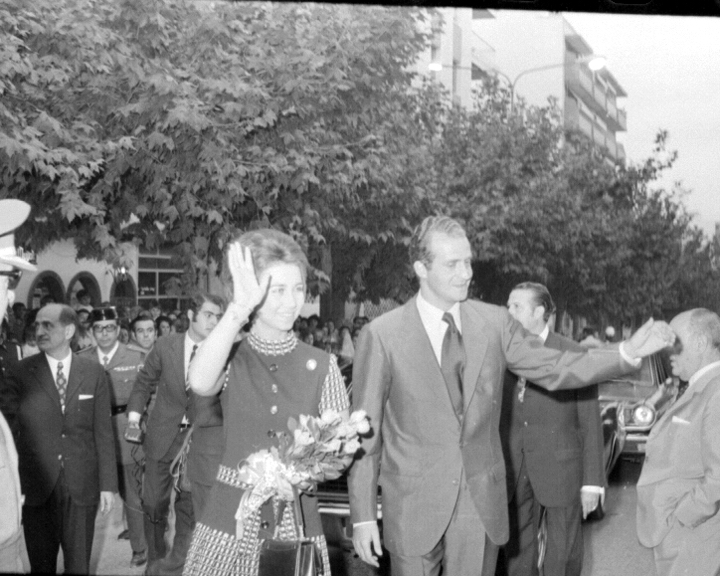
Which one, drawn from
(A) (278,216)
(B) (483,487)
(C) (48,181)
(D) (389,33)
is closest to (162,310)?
(A) (278,216)

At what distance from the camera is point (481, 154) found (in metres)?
13.4

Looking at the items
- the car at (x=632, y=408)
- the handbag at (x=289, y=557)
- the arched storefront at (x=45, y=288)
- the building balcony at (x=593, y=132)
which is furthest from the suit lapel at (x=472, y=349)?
the building balcony at (x=593, y=132)

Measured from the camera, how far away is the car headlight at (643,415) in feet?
31.1

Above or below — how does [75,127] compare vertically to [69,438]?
above

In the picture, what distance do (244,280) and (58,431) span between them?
2.72 metres

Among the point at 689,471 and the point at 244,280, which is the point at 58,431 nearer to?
the point at 244,280

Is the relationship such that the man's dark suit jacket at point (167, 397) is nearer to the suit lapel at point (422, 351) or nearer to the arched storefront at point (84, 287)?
the suit lapel at point (422, 351)

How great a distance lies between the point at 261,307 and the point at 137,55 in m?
7.17

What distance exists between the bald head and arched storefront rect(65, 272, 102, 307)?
10336 millimetres

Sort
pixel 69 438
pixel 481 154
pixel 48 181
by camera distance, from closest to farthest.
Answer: pixel 69 438
pixel 48 181
pixel 481 154

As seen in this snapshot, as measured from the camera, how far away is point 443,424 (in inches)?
153

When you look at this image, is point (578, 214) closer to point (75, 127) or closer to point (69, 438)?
point (75, 127)

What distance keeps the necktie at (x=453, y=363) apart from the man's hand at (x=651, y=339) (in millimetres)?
695

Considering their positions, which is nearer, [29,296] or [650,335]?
[650,335]
